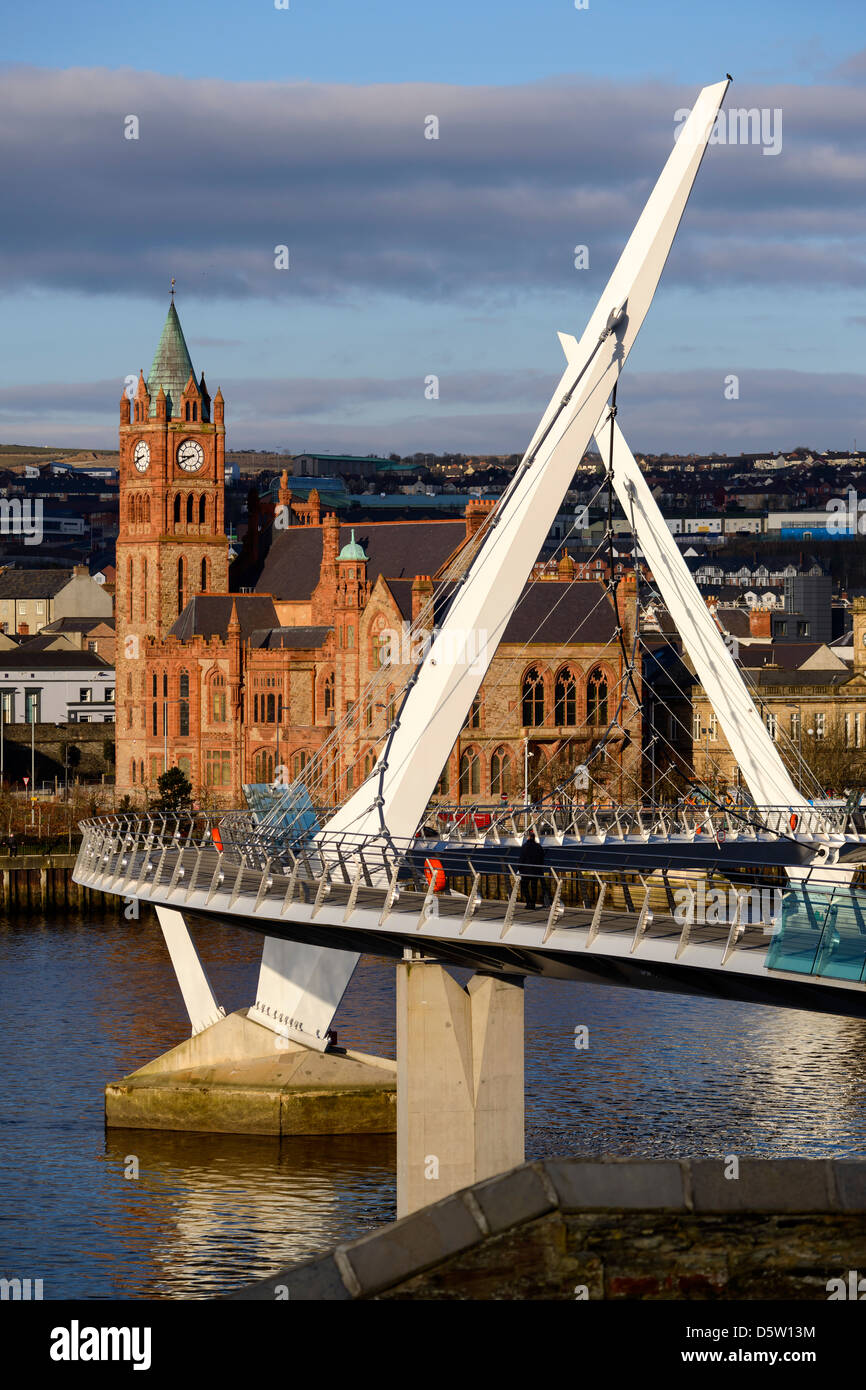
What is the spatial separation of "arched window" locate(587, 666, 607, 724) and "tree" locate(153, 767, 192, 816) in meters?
17.2

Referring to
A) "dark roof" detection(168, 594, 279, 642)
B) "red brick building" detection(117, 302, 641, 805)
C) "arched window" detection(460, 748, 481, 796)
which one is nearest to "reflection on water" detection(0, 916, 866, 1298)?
"arched window" detection(460, 748, 481, 796)

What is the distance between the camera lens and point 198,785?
101 metres

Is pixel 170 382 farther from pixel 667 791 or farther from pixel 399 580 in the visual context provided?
pixel 667 791

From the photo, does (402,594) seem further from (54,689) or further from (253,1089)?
(253,1089)

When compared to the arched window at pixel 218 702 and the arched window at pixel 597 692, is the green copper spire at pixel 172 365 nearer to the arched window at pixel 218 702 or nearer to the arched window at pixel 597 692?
the arched window at pixel 218 702

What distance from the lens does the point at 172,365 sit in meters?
106

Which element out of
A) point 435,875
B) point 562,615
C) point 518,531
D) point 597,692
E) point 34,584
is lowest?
point 597,692

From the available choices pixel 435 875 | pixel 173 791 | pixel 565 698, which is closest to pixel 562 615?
pixel 565 698

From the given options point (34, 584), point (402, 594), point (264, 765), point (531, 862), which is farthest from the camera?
point (34, 584)

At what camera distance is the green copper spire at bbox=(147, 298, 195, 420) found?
106 metres

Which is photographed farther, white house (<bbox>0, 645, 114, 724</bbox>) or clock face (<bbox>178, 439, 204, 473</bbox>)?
white house (<bbox>0, 645, 114, 724</bbox>)

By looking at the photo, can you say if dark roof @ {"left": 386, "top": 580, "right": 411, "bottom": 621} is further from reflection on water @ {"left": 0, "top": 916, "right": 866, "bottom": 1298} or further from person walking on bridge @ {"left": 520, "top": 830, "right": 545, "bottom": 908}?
person walking on bridge @ {"left": 520, "top": 830, "right": 545, "bottom": 908}

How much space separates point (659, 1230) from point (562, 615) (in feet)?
268

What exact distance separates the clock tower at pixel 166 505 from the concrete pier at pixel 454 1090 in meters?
76.0
